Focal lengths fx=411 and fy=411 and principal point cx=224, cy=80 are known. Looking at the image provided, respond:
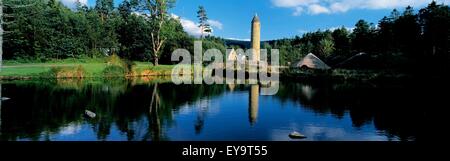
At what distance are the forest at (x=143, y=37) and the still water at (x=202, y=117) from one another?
20.9 meters

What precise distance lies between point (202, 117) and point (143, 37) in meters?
52.1

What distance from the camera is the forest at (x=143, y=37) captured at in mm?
49156

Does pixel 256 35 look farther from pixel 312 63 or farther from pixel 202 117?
pixel 202 117

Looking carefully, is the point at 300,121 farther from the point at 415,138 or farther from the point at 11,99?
the point at 11,99

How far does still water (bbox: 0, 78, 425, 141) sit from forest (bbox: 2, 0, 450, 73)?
20915 mm

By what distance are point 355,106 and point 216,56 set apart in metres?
50.8

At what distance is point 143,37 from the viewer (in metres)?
69.1

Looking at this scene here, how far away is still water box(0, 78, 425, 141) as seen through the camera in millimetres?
Answer: 15108

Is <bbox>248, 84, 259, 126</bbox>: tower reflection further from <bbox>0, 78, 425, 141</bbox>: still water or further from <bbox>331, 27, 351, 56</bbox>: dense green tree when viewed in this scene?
<bbox>331, 27, 351, 56</bbox>: dense green tree

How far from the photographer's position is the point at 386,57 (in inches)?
2052

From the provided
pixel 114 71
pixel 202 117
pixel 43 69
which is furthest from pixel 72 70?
pixel 202 117

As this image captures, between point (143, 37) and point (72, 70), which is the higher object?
point (143, 37)

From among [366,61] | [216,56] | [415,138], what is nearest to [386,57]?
[366,61]
